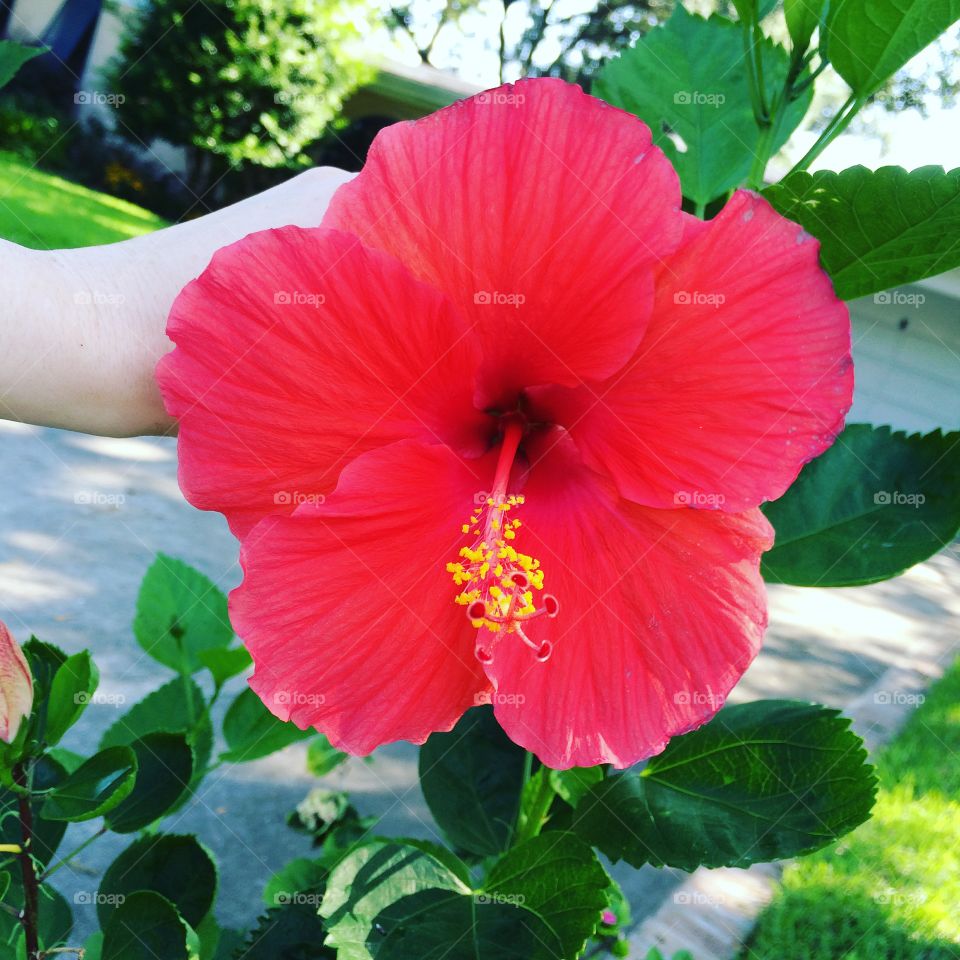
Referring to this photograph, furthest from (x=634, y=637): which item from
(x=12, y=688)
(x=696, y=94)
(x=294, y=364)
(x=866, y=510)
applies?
(x=696, y=94)

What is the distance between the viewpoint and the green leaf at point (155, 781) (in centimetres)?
87

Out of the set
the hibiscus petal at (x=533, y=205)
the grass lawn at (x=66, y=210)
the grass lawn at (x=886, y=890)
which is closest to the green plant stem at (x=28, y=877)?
the hibiscus petal at (x=533, y=205)

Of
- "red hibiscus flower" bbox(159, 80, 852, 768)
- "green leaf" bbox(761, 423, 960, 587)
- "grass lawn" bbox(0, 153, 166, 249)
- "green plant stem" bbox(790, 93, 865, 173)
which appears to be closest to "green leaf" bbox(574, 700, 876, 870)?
"green leaf" bbox(761, 423, 960, 587)

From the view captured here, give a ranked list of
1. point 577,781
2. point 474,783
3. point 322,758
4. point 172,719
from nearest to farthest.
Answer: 1. point 577,781
2. point 474,783
3. point 172,719
4. point 322,758

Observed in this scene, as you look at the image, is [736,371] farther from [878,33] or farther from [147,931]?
[147,931]

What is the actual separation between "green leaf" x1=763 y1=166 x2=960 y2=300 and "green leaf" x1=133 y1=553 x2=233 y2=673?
0.90 m

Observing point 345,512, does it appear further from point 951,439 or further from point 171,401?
point 951,439

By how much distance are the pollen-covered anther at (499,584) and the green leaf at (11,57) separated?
25.8 inches

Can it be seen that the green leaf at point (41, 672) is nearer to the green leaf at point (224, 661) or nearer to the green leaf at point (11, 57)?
the green leaf at point (224, 661)

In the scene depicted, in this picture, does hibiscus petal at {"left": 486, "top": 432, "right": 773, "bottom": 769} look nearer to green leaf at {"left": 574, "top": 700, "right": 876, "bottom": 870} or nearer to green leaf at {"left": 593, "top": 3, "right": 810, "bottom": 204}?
green leaf at {"left": 574, "top": 700, "right": 876, "bottom": 870}

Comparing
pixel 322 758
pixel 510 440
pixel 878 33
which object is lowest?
pixel 322 758

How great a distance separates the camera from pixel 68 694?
76 centimetres

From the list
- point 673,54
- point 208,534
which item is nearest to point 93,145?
point 208,534

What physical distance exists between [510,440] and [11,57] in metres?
0.68
